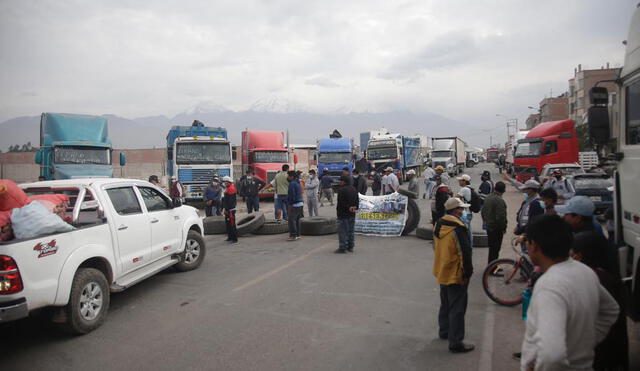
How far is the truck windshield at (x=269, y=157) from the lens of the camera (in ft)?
79.5

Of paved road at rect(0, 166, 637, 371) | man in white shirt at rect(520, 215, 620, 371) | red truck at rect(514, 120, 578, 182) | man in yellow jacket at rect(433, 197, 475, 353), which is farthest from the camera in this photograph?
red truck at rect(514, 120, 578, 182)

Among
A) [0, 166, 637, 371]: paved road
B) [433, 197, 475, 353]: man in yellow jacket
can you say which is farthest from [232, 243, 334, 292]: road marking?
[433, 197, 475, 353]: man in yellow jacket

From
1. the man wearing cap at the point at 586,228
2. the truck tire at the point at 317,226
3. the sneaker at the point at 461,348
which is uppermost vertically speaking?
the man wearing cap at the point at 586,228

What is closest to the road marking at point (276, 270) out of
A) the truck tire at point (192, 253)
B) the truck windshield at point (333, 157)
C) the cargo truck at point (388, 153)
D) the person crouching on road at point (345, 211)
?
the person crouching on road at point (345, 211)

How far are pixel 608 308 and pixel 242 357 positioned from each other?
340 cm

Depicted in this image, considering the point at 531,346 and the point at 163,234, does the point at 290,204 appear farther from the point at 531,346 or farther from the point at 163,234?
the point at 531,346

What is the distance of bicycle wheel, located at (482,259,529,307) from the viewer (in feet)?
21.1

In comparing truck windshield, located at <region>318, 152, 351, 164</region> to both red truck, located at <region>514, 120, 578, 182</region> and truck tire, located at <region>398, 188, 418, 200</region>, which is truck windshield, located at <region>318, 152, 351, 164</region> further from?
truck tire, located at <region>398, 188, 418, 200</region>

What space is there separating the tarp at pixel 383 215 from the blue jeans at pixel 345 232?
221cm

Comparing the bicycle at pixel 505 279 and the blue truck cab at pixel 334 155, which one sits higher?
the blue truck cab at pixel 334 155

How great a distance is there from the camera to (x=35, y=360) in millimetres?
4766

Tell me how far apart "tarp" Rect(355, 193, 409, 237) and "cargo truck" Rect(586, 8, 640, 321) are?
6.91 metres

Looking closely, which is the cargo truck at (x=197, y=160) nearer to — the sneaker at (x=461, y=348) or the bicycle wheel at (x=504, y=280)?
the bicycle wheel at (x=504, y=280)

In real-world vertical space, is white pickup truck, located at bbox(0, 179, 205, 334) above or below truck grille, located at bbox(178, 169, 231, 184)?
below
